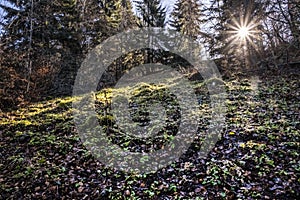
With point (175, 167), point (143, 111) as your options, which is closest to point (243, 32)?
point (143, 111)

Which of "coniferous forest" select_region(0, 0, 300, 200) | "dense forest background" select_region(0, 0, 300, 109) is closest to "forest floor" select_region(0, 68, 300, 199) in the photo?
"coniferous forest" select_region(0, 0, 300, 200)

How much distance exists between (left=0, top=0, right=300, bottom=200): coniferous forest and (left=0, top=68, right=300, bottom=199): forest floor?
0.07ft

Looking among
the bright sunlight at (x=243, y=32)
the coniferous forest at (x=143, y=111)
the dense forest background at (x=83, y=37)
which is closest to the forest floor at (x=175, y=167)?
the coniferous forest at (x=143, y=111)

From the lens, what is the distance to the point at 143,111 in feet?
22.8

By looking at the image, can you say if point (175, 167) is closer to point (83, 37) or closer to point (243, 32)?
point (243, 32)

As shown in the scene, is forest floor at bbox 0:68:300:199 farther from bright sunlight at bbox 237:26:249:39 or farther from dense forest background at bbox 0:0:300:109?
bright sunlight at bbox 237:26:249:39

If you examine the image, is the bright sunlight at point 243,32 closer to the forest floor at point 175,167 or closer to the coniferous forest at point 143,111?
the coniferous forest at point 143,111

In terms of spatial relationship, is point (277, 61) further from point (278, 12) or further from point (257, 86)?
point (257, 86)

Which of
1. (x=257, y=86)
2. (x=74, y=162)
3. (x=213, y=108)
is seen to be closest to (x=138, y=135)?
(x=74, y=162)

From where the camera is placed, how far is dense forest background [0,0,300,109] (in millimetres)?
8367

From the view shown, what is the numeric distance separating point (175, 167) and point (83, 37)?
11226mm

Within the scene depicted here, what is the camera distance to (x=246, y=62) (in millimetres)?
11516

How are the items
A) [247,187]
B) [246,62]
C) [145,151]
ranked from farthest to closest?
[246,62]
[145,151]
[247,187]

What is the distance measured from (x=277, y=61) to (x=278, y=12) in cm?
228
